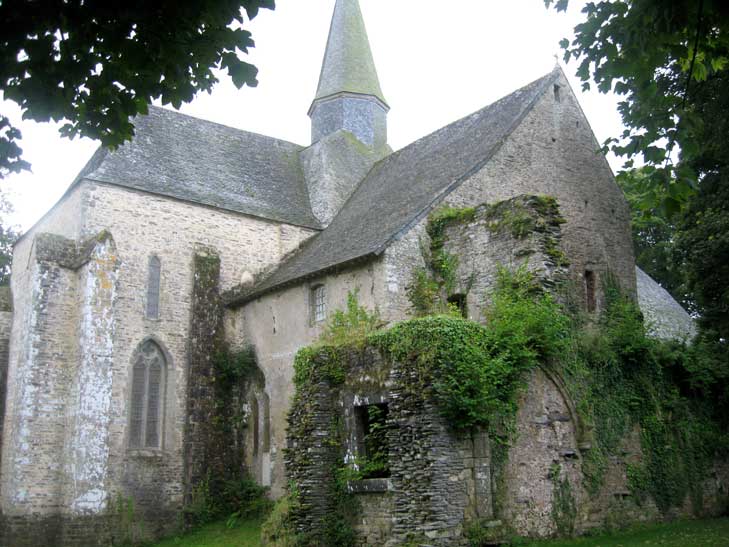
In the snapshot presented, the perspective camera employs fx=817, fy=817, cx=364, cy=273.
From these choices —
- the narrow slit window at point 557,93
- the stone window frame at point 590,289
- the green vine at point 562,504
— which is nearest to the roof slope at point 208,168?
the narrow slit window at point 557,93

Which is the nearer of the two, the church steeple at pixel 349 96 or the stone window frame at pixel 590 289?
the stone window frame at pixel 590 289

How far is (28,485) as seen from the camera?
760 inches

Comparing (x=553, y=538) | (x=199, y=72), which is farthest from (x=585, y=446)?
(x=199, y=72)

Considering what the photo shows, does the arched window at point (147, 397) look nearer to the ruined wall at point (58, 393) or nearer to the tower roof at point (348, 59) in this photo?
the ruined wall at point (58, 393)

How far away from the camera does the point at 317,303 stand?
66.9 feet

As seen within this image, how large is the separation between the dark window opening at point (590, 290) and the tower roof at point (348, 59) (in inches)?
512

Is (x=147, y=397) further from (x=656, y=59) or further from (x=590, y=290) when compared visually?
(x=656, y=59)

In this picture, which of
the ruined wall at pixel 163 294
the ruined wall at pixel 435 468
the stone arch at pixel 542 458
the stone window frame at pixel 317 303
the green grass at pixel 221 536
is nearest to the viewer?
the ruined wall at pixel 435 468

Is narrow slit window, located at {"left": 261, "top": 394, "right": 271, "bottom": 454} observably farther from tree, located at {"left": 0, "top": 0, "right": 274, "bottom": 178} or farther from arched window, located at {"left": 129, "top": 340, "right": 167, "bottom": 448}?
tree, located at {"left": 0, "top": 0, "right": 274, "bottom": 178}

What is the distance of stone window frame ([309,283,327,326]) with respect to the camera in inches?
791

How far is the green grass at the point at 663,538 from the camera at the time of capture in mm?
13352

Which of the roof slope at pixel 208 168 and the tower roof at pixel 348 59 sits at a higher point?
the tower roof at pixel 348 59

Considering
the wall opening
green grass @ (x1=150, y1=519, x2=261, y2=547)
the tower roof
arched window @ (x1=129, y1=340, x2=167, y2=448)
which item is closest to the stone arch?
green grass @ (x1=150, y1=519, x2=261, y2=547)

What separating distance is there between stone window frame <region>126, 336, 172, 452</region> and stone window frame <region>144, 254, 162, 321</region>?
67 centimetres
